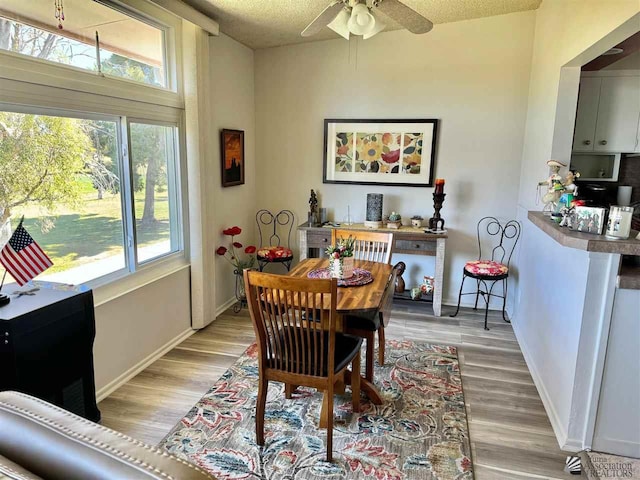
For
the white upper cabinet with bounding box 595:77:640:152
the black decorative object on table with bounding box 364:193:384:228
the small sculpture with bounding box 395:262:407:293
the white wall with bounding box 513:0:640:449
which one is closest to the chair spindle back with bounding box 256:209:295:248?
the black decorative object on table with bounding box 364:193:384:228

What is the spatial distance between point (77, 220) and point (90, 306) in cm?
68

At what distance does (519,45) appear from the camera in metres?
4.16

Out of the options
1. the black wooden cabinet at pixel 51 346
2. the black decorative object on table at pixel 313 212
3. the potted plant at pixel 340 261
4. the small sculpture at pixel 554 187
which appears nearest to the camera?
the black wooden cabinet at pixel 51 346

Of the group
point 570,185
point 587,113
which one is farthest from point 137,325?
point 587,113

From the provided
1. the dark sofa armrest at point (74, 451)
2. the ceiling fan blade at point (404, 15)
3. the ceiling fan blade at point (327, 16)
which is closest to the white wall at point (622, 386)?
the ceiling fan blade at point (404, 15)

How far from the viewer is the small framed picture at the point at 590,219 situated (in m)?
2.33

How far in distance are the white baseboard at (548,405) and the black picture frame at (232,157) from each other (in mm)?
3048

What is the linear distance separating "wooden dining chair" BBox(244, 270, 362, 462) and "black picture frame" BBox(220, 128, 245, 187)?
2.29 m

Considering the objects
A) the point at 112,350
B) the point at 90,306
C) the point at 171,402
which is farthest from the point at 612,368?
the point at 112,350

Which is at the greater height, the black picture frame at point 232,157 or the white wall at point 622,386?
the black picture frame at point 232,157

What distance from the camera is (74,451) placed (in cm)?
98

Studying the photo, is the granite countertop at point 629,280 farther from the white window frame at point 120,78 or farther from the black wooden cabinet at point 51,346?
Result: the white window frame at point 120,78

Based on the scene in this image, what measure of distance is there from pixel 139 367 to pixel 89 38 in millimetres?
2243

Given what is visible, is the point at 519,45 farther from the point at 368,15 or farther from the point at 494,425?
the point at 494,425
